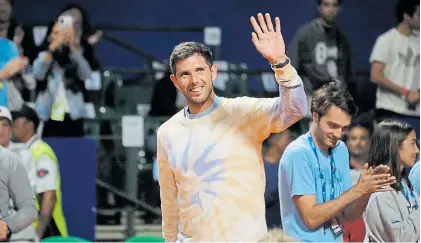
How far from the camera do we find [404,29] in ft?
22.0

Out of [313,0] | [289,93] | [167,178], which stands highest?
[313,0]

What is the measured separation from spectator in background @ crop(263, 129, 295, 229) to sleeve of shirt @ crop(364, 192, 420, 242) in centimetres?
80

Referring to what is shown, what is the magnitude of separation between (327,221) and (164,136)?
99cm

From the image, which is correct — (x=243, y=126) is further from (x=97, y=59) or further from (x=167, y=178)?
(x=97, y=59)

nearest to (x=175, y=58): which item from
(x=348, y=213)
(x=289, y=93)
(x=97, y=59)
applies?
(x=289, y=93)

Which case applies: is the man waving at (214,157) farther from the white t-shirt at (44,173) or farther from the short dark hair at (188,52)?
the white t-shirt at (44,173)

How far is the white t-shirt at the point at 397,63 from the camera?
6641mm

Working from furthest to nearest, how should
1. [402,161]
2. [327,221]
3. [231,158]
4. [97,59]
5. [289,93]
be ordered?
[97,59] < [402,161] < [327,221] < [231,158] < [289,93]

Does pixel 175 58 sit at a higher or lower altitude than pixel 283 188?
higher

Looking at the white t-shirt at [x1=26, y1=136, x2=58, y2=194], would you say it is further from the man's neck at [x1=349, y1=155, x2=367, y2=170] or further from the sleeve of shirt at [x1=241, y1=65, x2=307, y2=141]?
the sleeve of shirt at [x1=241, y1=65, x2=307, y2=141]

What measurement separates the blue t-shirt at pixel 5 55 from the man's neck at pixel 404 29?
8.45 feet

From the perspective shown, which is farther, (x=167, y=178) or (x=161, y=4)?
(x=161, y=4)

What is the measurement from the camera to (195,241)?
389 cm

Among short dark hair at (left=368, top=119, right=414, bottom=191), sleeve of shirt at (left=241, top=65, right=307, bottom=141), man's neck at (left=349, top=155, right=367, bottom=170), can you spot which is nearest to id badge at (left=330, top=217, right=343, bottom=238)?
short dark hair at (left=368, top=119, right=414, bottom=191)
